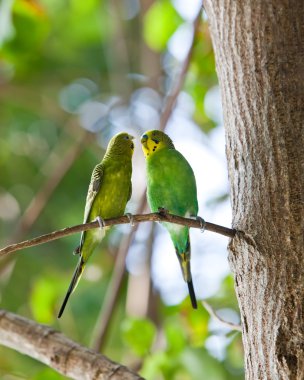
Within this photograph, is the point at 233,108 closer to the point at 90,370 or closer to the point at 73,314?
the point at 90,370

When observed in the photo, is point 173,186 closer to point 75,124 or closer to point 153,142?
point 153,142

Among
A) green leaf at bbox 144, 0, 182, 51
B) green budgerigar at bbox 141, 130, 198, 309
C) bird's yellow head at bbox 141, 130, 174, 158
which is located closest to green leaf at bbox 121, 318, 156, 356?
green budgerigar at bbox 141, 130, 198, 309

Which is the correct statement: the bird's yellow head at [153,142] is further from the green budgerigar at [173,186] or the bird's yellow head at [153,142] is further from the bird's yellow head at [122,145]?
the bird's yellow head at [122,145]

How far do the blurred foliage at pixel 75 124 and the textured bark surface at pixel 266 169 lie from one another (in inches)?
39.0

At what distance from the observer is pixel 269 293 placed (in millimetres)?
1569

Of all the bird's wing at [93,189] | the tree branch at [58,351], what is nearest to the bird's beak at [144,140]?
A: the bird's wing at [93,189]

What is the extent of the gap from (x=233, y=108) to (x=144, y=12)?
2895 mm

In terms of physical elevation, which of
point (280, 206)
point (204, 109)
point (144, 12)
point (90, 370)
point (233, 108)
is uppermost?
point (144, 12)

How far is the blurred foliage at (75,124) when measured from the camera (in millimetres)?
3020

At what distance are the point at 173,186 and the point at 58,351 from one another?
75 cm

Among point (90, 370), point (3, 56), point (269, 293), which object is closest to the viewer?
point (269, 293)

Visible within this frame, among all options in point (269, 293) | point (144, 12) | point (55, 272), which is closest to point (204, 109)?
point (144, 12)

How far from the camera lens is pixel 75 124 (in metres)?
4.28

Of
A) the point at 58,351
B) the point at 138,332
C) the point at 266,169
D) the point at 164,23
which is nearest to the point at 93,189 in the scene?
the point at 138,332
